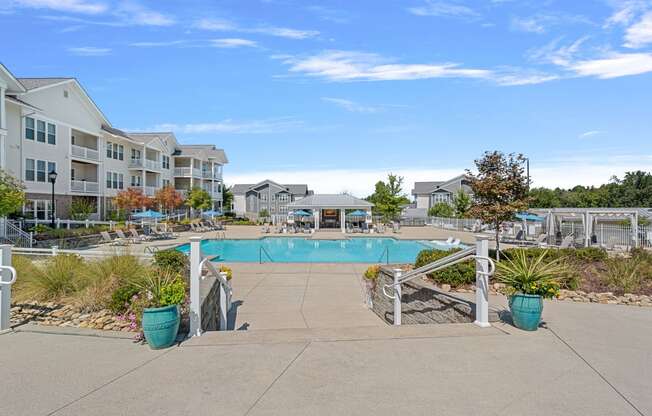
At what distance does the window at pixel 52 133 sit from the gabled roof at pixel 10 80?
4292 millimetres

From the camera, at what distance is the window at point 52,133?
26047 millimetres

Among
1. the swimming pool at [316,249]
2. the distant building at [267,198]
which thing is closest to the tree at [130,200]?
the swimming pool at [316,249]

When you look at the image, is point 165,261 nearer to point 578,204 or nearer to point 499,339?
point 499,339

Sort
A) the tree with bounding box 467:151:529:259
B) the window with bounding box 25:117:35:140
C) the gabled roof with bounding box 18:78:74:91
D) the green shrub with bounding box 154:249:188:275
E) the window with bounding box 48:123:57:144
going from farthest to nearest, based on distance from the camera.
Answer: the window with bounding box 48:123:57:144 < the gabled roof with bounding box 18:78:74:91 < the window with bounding box 25:117:35:140 < the tree with bounding box 467:151:529:259 < the green shrub with bounding box 154:249:188:275

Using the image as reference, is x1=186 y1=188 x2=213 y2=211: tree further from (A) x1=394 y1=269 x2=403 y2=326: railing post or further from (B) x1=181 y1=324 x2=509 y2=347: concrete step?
(B) x1=181 y1=324 x2=509 y2=347: concrete step

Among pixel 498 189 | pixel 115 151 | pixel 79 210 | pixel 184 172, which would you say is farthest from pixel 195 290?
pixel 184 172

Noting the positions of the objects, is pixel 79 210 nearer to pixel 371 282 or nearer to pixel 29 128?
pixel 29 128

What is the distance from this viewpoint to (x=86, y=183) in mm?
29797

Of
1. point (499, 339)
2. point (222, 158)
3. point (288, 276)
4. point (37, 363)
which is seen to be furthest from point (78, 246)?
point (222, 158)

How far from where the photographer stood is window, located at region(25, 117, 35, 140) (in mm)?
23998

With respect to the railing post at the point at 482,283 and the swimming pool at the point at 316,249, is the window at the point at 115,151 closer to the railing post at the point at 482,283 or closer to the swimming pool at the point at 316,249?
the swimming pool at the point at 316,249

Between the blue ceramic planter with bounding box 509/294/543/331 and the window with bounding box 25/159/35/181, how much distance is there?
28720 mm

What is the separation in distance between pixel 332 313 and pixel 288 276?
4.47 m

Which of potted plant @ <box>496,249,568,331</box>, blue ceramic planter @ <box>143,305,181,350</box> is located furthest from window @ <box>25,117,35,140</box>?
potted plant @ <box>496,249,568,331</box>
